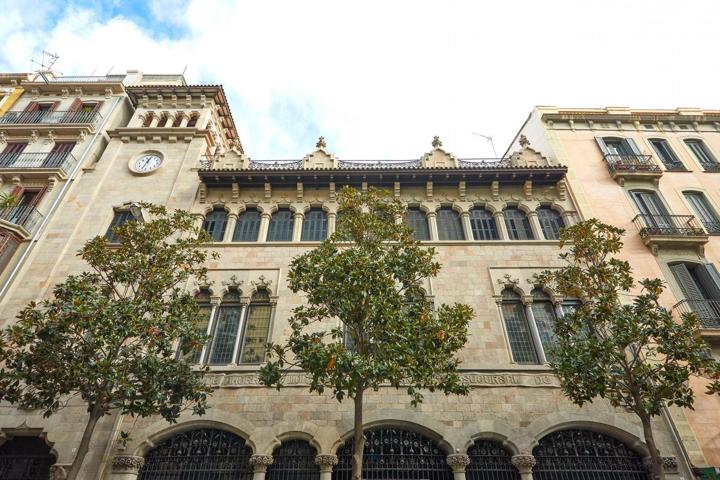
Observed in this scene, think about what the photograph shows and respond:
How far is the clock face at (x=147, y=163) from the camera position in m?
17.7

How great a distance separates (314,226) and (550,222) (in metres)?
9.52

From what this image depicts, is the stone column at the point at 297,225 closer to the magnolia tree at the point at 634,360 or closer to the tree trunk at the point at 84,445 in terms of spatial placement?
the tree trunk at the point at 84,445

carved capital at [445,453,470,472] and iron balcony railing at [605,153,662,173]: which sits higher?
iron balcony railing at [605,153,662,173]

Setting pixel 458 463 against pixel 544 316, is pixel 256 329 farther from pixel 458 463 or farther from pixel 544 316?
pixel 544 316

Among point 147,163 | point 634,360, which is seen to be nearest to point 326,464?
point 634,360

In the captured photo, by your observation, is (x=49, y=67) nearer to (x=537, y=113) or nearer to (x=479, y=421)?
(x=537, y=113)

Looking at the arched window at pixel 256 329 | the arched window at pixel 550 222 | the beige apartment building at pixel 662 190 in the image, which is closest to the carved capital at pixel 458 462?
the beige apartment building at pixel 662 190

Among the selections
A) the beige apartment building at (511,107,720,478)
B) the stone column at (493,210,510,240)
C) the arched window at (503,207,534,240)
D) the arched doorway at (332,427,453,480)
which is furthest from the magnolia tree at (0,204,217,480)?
the beige apartment building at (511,107,720,478)

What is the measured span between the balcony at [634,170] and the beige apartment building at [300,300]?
20.2 inches

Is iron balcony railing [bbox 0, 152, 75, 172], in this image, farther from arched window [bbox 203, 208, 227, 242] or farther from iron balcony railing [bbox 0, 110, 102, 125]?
arched window [bbox 203, 208, 227, 242]

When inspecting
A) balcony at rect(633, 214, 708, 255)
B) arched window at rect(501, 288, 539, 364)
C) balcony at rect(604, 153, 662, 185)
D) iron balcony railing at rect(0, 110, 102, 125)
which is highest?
iron balcony railing at rect(0, 110, 102, 125)

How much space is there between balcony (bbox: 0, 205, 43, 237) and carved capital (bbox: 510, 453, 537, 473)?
1871cm

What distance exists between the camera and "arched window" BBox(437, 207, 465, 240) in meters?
15.4

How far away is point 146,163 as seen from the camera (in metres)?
18.0
